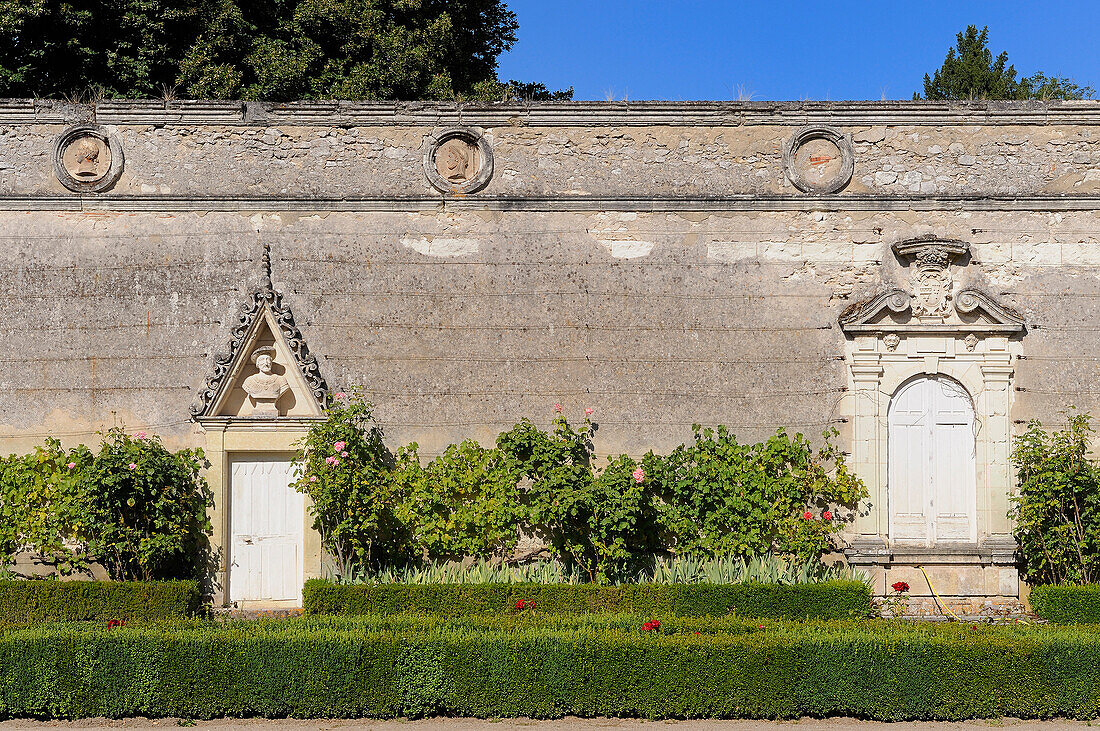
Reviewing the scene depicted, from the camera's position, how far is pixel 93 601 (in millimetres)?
9289

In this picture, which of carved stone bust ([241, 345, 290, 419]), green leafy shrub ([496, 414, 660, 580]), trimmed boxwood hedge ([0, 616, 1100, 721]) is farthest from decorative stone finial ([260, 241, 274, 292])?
trimmed boxwood hedge ([0, 616, 1100, 721])

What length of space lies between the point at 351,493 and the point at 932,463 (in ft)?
19.6

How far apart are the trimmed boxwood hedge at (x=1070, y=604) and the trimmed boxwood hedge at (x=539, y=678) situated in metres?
2.05

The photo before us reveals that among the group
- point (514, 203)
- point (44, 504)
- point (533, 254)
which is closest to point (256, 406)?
point (44, 504)

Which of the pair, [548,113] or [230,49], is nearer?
[548,113]

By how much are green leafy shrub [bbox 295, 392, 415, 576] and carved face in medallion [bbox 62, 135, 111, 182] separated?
3665mm

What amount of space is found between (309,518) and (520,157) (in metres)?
4.41

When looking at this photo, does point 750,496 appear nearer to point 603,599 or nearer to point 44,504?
point 603,599

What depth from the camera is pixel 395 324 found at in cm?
1079

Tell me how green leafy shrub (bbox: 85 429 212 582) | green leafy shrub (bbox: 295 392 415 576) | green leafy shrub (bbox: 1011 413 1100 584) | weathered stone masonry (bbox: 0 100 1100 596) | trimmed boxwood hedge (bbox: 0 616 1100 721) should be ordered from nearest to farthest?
trimmed boxwood hedge (bbox: 0 616 1100 721) → green leafy shrub (bbox: 85 429 212 582) → green leafy shrub (bbox: 1011 413 1100 584) → green leafy shrub (bbox: 295 392 415 576) → weathered stone masonry (bbox: 0 100 1100 596)

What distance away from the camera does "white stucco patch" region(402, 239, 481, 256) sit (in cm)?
1091

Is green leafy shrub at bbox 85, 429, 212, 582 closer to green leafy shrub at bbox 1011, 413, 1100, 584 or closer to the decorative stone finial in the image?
the decorative stone finial

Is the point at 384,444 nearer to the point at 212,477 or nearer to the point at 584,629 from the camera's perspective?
the point at 212,477

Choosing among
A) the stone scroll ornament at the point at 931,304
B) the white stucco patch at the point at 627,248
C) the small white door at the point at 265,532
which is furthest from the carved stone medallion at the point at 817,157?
the small white door at the point at 265,532
